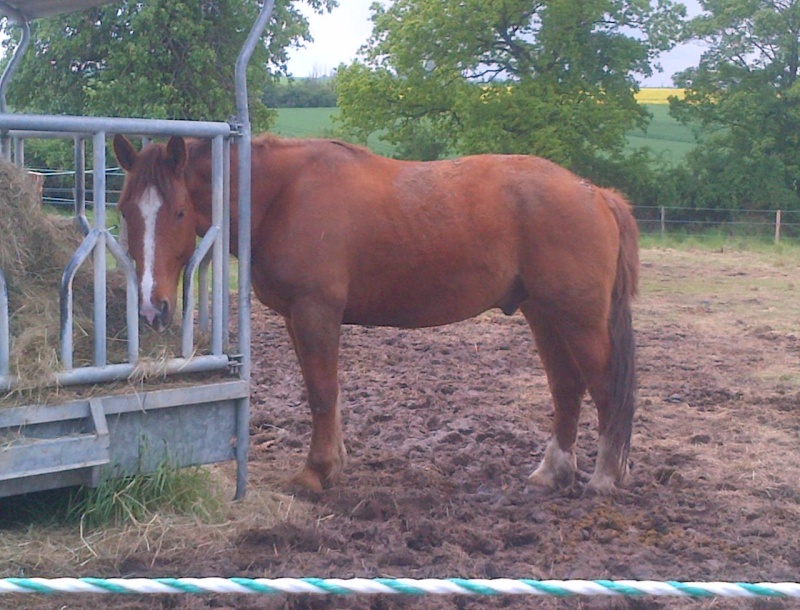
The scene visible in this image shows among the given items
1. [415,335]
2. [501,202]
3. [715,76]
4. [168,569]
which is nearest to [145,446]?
[168,569]

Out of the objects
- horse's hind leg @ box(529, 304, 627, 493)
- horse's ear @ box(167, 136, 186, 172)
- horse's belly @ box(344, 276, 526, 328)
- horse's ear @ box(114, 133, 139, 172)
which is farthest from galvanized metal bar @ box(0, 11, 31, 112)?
horse's hind leg @ box(529, 304, 627, 493)

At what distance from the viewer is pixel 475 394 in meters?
6.95

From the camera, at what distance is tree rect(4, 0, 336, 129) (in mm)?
17422

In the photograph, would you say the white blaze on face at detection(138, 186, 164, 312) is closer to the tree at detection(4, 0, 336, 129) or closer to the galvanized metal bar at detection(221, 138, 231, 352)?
the galvanized metal bar at detection(221, 138, 231, 352)

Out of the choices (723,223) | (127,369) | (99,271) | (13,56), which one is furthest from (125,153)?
(723,223)

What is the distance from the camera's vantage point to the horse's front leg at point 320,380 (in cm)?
465

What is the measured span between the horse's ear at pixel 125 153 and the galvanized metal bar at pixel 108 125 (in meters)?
0.19

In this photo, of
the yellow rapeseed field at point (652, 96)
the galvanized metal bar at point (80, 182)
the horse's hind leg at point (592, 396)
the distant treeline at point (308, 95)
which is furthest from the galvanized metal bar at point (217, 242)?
the distant treeline at point (308, 95)

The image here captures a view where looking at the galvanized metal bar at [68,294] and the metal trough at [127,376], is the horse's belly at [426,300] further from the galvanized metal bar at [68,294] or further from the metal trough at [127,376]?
the galvanized metal bar at [68,294]

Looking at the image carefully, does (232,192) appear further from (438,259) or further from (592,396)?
(592,396)

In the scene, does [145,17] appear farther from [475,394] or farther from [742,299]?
[475,394]

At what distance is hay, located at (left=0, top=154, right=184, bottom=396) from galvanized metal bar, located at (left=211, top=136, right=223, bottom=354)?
20cm

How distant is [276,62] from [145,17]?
4733 millimetres

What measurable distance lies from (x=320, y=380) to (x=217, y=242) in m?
0.97
